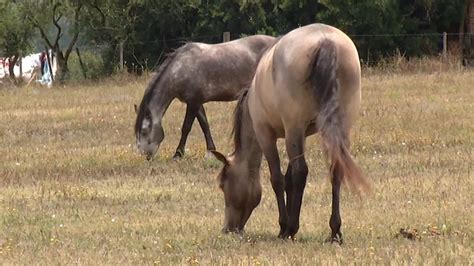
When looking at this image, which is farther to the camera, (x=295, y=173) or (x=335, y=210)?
(x=295, y=173)

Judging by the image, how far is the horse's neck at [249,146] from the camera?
30.0ft

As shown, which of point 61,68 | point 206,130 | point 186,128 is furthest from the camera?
point 61,68

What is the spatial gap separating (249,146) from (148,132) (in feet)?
20.6

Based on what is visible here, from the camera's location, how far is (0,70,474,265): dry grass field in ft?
26.0

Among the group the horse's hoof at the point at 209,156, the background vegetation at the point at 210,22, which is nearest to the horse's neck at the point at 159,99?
the horse's hoof at the point at 209,156

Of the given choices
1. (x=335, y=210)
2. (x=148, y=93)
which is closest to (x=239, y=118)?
(x=335, y=210)

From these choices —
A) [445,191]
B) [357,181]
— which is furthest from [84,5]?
[357,181]

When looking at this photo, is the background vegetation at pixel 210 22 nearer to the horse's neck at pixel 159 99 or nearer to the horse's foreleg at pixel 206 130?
the horse's foreleg at pixel 206 130

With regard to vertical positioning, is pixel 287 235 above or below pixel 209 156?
above

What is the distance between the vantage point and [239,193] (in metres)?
9.11

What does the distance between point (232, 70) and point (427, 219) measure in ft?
24.3

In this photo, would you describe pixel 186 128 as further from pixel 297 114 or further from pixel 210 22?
pixel 210 22

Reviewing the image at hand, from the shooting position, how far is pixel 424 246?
774 cm

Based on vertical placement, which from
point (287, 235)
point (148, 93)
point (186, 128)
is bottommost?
point (186, 128)
